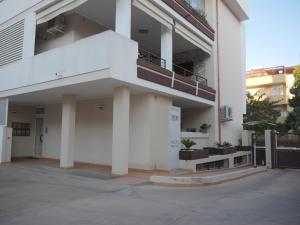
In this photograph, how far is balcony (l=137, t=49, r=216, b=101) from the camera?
1150 centimetres

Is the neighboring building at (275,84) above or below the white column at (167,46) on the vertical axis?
above

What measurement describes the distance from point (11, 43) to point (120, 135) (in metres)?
8.23

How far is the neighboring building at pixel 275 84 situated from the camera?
39.3 m

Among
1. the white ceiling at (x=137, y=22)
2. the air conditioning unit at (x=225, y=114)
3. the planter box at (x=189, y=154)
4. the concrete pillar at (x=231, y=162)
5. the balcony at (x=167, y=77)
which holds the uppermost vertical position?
the white ceiling at (x=137, y=22)

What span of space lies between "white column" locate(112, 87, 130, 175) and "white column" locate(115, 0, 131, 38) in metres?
2.11

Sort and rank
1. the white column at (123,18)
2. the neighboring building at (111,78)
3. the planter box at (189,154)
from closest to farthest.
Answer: the white column at (123,18) < the neighboring building at (111,78) < the planter box at (189,154)

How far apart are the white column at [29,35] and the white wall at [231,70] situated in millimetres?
11416

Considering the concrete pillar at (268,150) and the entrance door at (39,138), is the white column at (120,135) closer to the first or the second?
the entrance door at (39,138)

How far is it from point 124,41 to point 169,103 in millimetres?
4486

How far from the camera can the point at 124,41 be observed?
10.4m

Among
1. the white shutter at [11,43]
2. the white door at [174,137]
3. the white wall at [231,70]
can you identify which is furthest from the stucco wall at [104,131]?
the white wall at [231,70]

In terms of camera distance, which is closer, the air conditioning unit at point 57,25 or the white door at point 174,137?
the white door at point 174,137

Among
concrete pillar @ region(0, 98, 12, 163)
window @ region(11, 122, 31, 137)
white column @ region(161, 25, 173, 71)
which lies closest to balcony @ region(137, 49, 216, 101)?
white column @ region(161, 25, 173, 71)

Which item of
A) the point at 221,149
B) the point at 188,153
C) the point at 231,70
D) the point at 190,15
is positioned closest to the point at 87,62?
the point at 188,153
